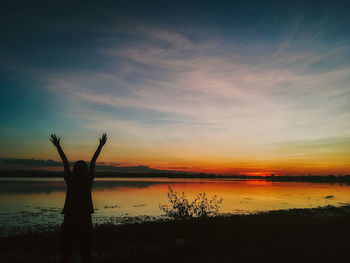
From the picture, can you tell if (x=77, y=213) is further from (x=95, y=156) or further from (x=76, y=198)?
(x=95, y=156)

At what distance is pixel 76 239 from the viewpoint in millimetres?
5859

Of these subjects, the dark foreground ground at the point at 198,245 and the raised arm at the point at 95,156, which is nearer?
the raised arm at the point at 95,156

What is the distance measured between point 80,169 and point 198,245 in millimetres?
7214

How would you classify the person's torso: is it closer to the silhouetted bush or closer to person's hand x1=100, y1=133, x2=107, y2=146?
person's hand x1=100, y1=133, x2=107, y2=146

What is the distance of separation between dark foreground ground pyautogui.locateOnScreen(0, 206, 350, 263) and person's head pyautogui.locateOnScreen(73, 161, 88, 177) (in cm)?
489

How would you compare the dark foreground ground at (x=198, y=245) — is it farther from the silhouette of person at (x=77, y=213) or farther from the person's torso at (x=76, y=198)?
the person's torso at (x=76, y=198)

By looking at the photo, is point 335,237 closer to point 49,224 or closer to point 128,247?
point 128,247

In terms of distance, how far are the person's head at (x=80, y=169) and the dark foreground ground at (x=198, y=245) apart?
192 inches

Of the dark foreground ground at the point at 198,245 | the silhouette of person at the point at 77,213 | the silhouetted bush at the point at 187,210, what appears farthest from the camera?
the silhouetted bush at the point at 187,210

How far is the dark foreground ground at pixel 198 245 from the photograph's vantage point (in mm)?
9250

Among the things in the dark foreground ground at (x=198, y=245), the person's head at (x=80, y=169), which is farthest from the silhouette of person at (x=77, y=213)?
the dark foreground ground at (x=198, y=245)

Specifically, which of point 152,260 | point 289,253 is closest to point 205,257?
point 152,260

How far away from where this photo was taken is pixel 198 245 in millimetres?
11102

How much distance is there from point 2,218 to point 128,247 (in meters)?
14.8
